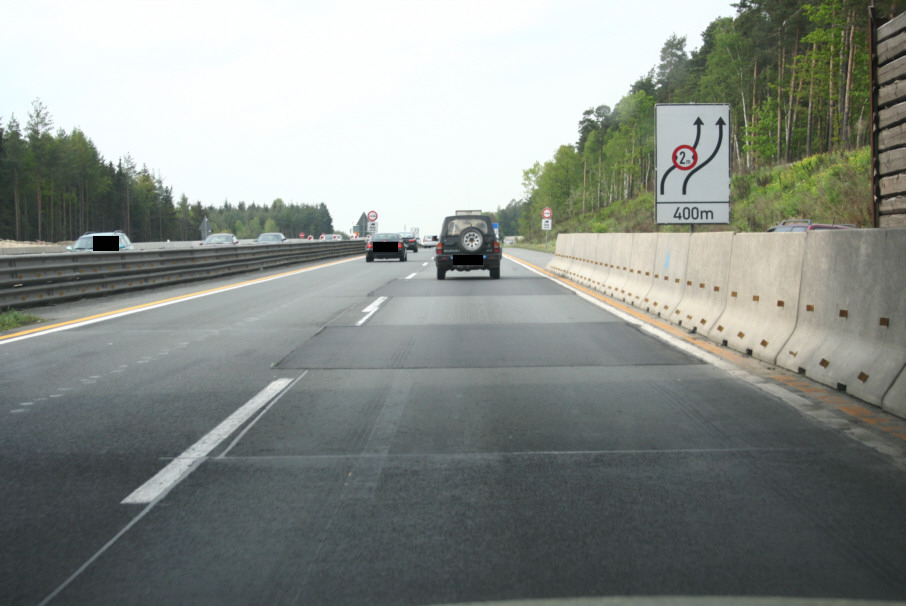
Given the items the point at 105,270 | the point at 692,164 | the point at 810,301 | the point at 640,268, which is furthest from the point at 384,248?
the point at 810,301

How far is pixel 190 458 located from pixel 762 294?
6.42 metres

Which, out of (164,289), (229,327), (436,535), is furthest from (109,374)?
(164,289)

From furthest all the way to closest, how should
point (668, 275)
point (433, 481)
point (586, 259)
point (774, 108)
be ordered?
point (774, 108) < point (586, 259) < point (668, 275) < point (433, 481)

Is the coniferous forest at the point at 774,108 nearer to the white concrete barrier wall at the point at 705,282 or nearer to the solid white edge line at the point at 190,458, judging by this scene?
the white concrete barrier wall at the point at 705,282

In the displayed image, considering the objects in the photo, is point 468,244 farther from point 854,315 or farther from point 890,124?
point 854,315

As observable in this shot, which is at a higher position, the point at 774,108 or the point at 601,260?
the point at 774,108

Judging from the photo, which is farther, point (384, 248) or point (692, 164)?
point (384, 248)

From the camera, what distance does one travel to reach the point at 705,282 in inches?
428

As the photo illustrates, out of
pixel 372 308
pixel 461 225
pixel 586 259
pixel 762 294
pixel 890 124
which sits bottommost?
pixel 372 308

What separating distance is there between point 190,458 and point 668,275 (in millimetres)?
9581

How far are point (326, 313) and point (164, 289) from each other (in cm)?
797

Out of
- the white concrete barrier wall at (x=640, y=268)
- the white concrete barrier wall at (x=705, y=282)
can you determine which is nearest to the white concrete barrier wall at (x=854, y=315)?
the white concrete barrier wall at (x=705, y=282)

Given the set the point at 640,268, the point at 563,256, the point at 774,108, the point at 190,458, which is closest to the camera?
the point at 190,458

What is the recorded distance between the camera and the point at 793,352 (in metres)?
7.77
